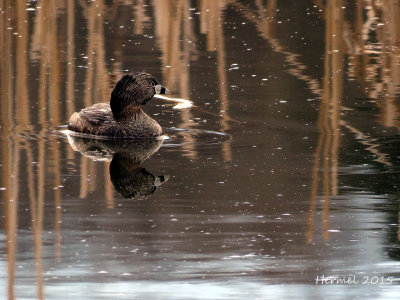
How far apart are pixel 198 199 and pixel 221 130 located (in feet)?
7.00

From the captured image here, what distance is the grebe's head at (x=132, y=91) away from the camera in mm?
9984

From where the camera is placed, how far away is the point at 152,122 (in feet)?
32.2

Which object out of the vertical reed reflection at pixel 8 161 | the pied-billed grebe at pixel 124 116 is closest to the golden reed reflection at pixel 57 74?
the vertical reed reflection at pixel 8 161

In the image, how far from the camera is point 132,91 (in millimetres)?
10055

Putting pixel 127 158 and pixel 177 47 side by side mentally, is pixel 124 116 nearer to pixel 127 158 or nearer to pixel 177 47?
pixel 127 158

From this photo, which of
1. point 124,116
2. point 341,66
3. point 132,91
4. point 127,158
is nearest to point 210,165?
point 127,158

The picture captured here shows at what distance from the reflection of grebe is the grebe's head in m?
0.30

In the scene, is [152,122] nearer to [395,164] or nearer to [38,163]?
[38,163]

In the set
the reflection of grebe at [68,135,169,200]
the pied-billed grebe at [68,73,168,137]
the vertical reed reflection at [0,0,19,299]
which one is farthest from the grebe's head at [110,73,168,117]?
the vertical reed reflection at [0,0,19,299]

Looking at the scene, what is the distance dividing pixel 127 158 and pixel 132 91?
1.03 m

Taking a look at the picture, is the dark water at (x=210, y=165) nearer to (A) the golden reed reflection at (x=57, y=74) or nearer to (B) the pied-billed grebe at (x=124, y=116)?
(A) the golden reed reflection at (x=57, y=74)

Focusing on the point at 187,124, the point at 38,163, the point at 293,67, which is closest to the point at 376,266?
the point at 38,163

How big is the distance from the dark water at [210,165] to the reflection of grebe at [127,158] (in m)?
0.02

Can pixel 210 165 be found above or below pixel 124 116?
below
